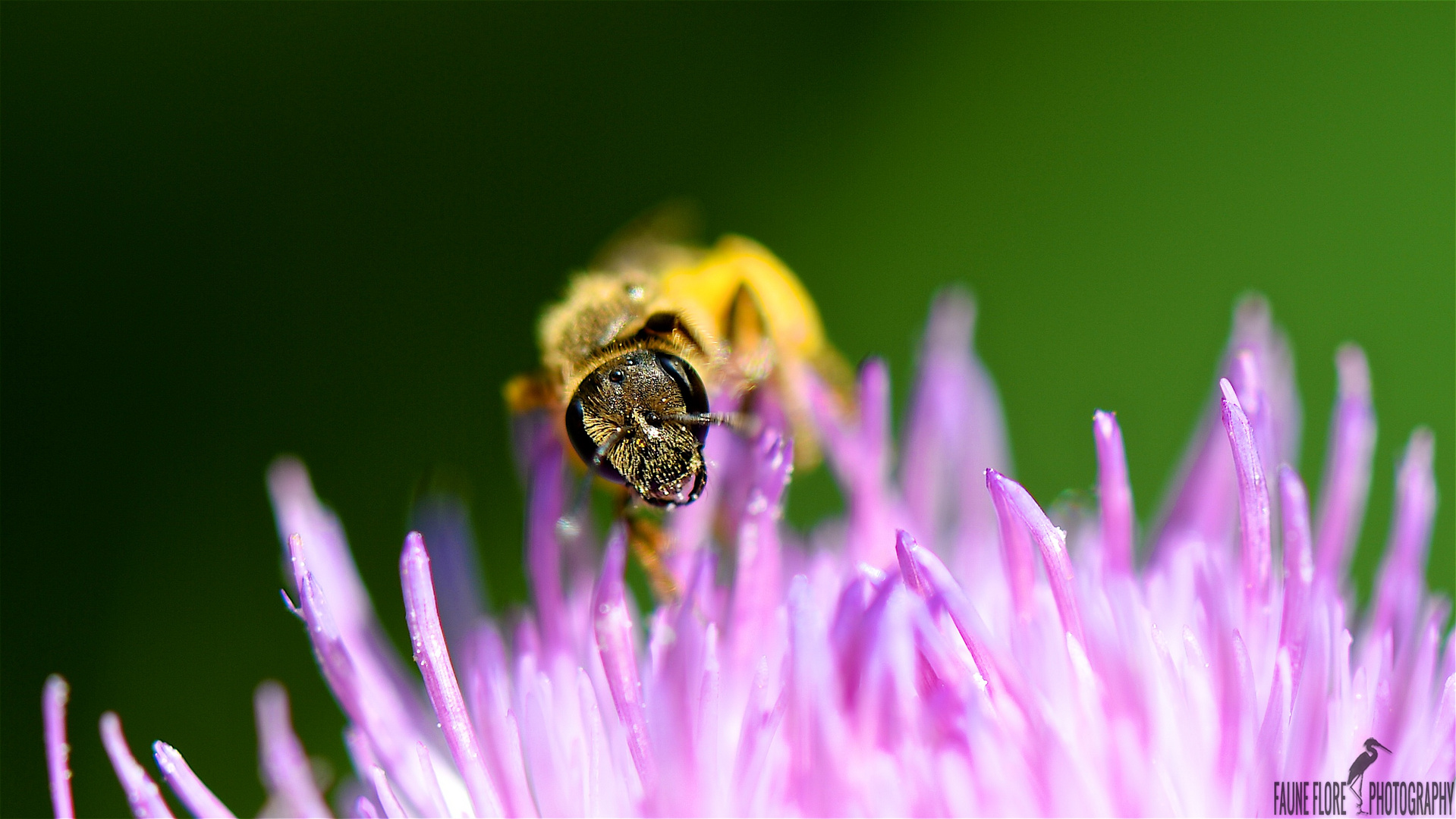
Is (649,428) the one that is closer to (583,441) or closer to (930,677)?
(583,441)

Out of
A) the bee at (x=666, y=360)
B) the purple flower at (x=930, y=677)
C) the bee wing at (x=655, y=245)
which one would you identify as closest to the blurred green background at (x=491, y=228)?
the bee wing at (x=655, y=245)

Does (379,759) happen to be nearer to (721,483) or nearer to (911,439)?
(721,483)

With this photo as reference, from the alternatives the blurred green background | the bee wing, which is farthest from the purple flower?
the blurred green background

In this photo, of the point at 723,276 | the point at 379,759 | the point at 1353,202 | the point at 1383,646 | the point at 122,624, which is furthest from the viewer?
the point at 122,624

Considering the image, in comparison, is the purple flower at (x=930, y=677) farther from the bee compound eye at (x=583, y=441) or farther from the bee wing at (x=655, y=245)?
the bee wing at (x=655, y=245)

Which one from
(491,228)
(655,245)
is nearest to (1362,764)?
(655,245)

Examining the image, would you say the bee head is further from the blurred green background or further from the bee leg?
the blurred green background

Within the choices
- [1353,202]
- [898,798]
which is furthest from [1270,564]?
[1353,202]
